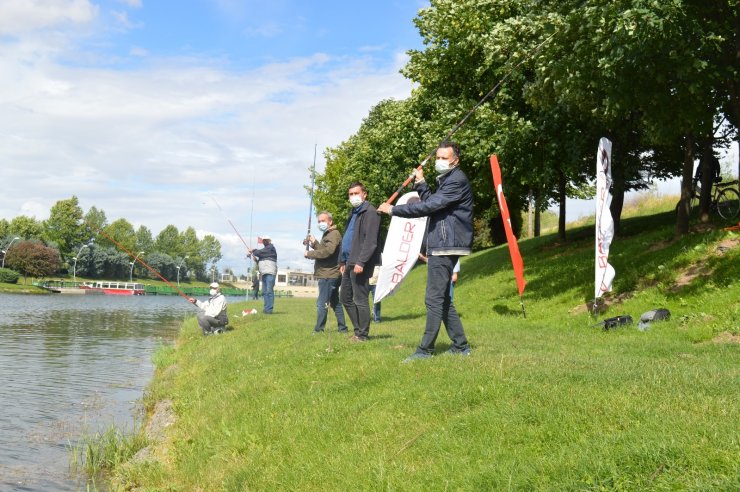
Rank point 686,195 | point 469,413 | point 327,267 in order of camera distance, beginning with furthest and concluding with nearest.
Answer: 1. point 686,195
2. point 327,267
3. point 469,413

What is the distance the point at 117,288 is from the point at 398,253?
4372 inches

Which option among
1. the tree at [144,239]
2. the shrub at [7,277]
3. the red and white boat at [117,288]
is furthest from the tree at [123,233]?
the shrub at [7,277]

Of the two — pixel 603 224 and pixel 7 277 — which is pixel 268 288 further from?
pixel 7 277

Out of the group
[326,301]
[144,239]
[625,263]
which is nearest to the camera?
[326,301]

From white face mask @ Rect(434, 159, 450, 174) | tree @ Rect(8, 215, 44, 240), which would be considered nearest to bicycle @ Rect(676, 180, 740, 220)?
white face mask @ Rect(434, 159, 450, 174)

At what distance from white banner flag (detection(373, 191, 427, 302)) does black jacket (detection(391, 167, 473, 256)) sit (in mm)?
5023

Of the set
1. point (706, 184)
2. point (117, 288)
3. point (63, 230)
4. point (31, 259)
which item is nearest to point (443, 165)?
point (706, 184)

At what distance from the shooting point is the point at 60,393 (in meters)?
13.3

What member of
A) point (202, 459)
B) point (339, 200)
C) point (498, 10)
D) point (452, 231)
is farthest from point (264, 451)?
point (339, 200)

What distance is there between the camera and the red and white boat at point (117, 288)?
110844 mm

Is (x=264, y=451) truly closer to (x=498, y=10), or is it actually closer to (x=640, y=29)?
(x=640, y=29)

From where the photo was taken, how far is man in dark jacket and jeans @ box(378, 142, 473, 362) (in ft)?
26.9

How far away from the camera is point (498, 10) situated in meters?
24.8

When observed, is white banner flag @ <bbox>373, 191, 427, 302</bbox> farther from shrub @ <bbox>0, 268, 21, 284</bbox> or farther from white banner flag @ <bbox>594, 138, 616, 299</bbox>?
shrub @ <bbox>0, 268, 21, 284</bbox>
